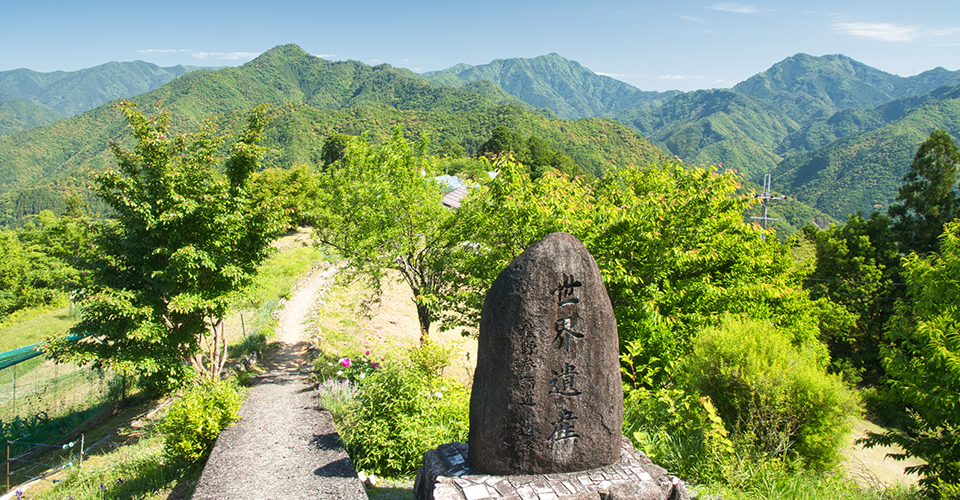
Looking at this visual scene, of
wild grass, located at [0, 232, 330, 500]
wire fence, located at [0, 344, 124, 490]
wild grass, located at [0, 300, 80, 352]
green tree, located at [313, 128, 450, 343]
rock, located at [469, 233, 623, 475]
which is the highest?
green tree, located at [313, 128, 450, 343]

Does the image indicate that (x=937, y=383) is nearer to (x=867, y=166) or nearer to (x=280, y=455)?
(x=280, y=455)

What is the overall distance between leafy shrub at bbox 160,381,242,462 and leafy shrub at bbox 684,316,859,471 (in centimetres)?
816

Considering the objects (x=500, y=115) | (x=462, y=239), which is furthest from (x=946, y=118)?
(x=462, y=239)

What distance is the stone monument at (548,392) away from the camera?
207 inches

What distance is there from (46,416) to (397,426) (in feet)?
31.9

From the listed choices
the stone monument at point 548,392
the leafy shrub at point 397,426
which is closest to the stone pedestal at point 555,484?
the stone monument at point 548,392

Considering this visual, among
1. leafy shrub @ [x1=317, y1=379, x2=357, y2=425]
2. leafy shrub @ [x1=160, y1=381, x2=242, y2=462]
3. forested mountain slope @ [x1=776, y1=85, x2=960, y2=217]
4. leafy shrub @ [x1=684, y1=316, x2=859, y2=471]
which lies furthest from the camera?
forested mountain slope @ [x1=776, y1=85, x2=960, y2=217]

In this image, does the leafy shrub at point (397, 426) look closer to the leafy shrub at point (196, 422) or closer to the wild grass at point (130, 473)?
the leafy shrub at point (196, 422)

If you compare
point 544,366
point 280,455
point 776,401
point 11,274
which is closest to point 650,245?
point 776,401

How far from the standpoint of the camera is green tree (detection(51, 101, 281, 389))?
8695 mm

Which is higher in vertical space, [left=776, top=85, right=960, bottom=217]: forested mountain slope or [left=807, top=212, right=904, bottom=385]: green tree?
[left=776, top=85, right=960, bottom=217]: forested mountain slope

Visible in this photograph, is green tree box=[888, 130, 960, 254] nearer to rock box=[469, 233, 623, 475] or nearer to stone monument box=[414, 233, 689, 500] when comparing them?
stone monument box=[414, 233, 689, 500]

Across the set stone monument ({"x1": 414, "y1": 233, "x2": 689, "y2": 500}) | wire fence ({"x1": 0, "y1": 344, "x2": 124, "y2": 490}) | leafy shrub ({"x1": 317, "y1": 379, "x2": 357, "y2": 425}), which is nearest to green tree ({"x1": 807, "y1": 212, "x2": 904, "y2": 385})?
stone monument ({"x1": 414, "y1": 233, "x2": 689, "y2": 500})

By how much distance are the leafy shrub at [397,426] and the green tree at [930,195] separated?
27687mm
